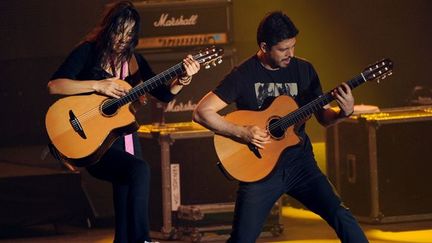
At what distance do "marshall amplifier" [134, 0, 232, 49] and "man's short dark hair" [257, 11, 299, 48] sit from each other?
123 inches

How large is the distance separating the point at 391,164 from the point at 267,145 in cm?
310

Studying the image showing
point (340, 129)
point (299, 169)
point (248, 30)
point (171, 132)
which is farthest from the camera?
point (248, 30)

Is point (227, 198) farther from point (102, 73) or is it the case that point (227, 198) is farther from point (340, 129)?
point (102, 73)

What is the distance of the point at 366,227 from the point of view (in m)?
10.4

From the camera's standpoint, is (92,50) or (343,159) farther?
(343,159)

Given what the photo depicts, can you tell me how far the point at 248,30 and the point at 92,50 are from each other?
13.1ft

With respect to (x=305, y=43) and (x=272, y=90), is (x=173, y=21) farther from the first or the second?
(x=272, y=90)

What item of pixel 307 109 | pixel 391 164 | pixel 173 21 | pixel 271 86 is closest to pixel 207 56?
pixel 271 86

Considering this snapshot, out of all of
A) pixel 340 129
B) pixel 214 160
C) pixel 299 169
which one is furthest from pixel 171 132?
pixel 299 169

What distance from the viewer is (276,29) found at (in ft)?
24.5

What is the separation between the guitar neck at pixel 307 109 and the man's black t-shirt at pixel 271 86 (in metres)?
0.09

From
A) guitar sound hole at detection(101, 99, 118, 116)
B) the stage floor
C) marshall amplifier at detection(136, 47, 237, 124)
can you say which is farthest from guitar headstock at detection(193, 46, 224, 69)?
marshall amplifier at detection(136, 47, 237, 124)

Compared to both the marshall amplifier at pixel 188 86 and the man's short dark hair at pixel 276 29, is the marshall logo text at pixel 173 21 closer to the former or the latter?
the marshall amplifier at pixel 188 86

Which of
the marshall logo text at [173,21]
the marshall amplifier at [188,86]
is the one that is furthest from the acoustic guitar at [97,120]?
the marshall logo text at [173,21]
